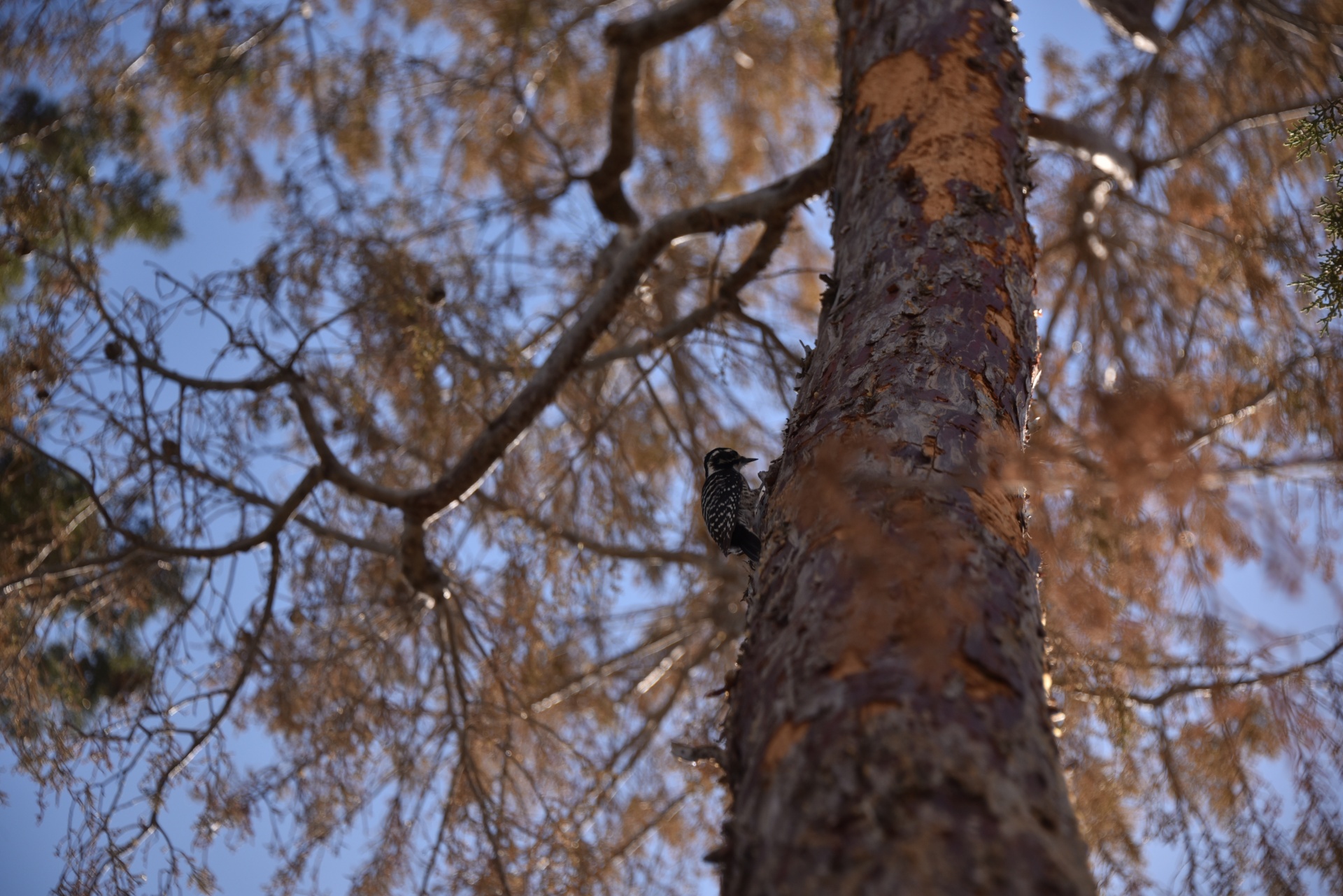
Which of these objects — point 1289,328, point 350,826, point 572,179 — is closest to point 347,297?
point 572,179

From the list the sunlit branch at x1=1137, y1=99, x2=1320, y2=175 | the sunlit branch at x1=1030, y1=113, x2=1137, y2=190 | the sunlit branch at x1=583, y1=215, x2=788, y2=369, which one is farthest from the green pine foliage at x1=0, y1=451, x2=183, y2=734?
the sunlit branch at x1=1137, y1=99, x2=1320, y2=175

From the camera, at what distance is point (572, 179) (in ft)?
15.8

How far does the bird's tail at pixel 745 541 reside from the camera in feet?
9.64

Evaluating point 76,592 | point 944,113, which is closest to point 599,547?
point 76,592

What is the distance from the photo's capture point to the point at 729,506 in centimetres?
303

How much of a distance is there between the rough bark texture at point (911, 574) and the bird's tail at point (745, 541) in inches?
44.9

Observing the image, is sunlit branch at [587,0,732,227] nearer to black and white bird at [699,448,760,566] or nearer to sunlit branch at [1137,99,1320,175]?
sunlit branch at [1137,99,1320,175]

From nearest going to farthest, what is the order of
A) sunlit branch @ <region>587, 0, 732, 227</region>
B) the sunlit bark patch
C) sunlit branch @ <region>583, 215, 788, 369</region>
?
the sunlit bark patch, sunlit branch @ <region>583, 215, 788, 369</region>, sunlit branch @ <region>587, 0, 732, 227</region>

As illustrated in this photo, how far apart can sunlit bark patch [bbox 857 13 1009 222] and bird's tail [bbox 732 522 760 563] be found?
51.4 inches

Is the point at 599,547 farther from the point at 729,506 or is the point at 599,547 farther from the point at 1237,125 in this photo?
the point at 1237,125

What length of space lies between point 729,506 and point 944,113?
141 cm

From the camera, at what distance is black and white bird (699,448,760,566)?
2.99 meters

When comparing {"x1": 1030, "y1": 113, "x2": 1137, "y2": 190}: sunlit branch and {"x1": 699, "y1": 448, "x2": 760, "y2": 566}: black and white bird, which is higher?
{"x1": 1030, "y1": 113, "x2": 1137, "y2": 190}: sunlit branch

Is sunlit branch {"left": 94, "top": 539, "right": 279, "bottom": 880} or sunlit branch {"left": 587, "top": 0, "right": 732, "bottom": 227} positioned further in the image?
sunlit branch {"left": 587, "top": 0, "right": 732, "bottom": 227}
